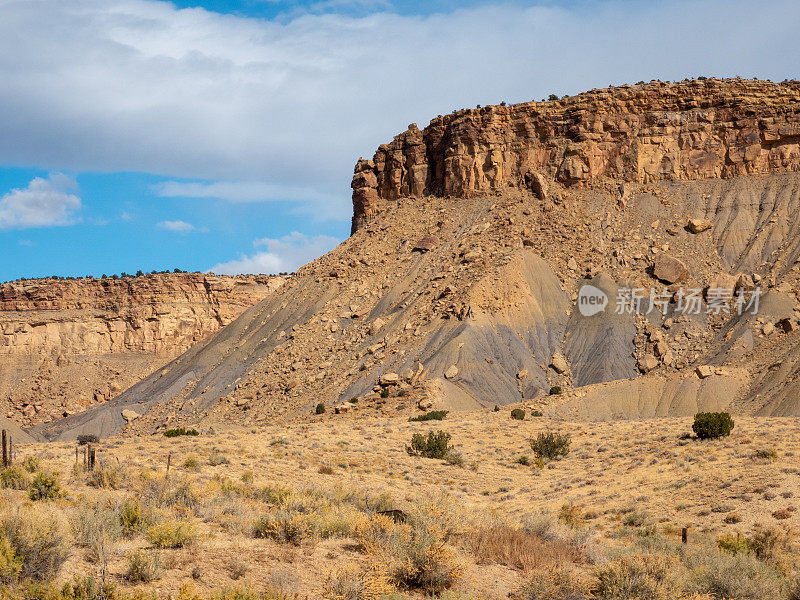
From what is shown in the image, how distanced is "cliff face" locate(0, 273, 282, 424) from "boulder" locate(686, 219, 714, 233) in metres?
52.0

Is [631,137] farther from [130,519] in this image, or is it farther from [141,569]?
[141,569]

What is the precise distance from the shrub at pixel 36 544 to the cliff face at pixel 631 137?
59.3 meters

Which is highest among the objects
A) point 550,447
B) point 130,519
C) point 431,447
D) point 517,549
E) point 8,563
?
point 8,563

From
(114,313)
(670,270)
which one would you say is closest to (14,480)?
(670,270)

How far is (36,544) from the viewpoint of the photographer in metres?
9.11

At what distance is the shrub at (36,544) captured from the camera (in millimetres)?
9016

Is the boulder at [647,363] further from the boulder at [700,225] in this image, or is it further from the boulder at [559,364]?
the boulder at [700,225]

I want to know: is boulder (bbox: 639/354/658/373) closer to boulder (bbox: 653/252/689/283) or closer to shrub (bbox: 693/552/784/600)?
boulder (bbox: 653/252/689/283)

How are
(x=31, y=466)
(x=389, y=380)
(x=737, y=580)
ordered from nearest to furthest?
(x=737, y=580), (x=31, y=466), (x=389, y=380)

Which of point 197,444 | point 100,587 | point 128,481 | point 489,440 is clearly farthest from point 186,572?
point 489,440

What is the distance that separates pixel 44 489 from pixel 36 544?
482 centimetres

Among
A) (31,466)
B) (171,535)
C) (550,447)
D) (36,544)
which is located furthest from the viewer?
(550,447)

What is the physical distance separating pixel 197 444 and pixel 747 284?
44.7 m

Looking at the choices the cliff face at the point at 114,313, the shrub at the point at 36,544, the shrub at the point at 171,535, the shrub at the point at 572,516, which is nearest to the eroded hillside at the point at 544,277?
the cliff face at the point at 114,313
